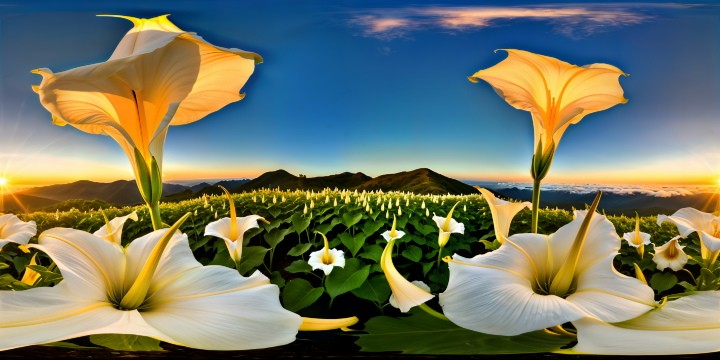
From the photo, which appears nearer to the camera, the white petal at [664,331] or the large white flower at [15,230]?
the white petal at [664,331]

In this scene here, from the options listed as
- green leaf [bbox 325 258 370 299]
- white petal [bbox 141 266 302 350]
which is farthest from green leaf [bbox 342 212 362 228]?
white petal [bbox 141 266 302 350]

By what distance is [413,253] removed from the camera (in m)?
1.08

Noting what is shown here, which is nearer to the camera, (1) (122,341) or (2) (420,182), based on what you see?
(1) (122,341)

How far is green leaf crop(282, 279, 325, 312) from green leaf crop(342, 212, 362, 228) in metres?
0.20

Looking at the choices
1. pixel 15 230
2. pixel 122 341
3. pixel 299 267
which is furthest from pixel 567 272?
pixel 15 230

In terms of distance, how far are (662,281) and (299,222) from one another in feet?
2.67

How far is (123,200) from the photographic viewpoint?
45.0 inches

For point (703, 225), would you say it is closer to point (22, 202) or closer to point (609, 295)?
point (609, 295)

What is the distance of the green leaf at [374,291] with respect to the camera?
3.08 feet

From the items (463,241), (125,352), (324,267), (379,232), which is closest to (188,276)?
(125,352)

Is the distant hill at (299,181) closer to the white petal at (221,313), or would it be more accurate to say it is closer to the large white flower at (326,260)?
the large white flower at (326,260)

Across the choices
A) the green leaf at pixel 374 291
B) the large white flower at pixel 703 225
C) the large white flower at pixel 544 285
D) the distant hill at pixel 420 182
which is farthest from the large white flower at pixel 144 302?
the large white flower at pixel 703 225

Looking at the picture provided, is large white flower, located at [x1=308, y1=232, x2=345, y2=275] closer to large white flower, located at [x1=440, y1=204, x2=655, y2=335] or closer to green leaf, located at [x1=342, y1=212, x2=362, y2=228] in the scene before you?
green leaf, located at [x1=342, y1=212, x2=362, y2=228]

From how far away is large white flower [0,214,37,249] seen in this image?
0.95 meters
